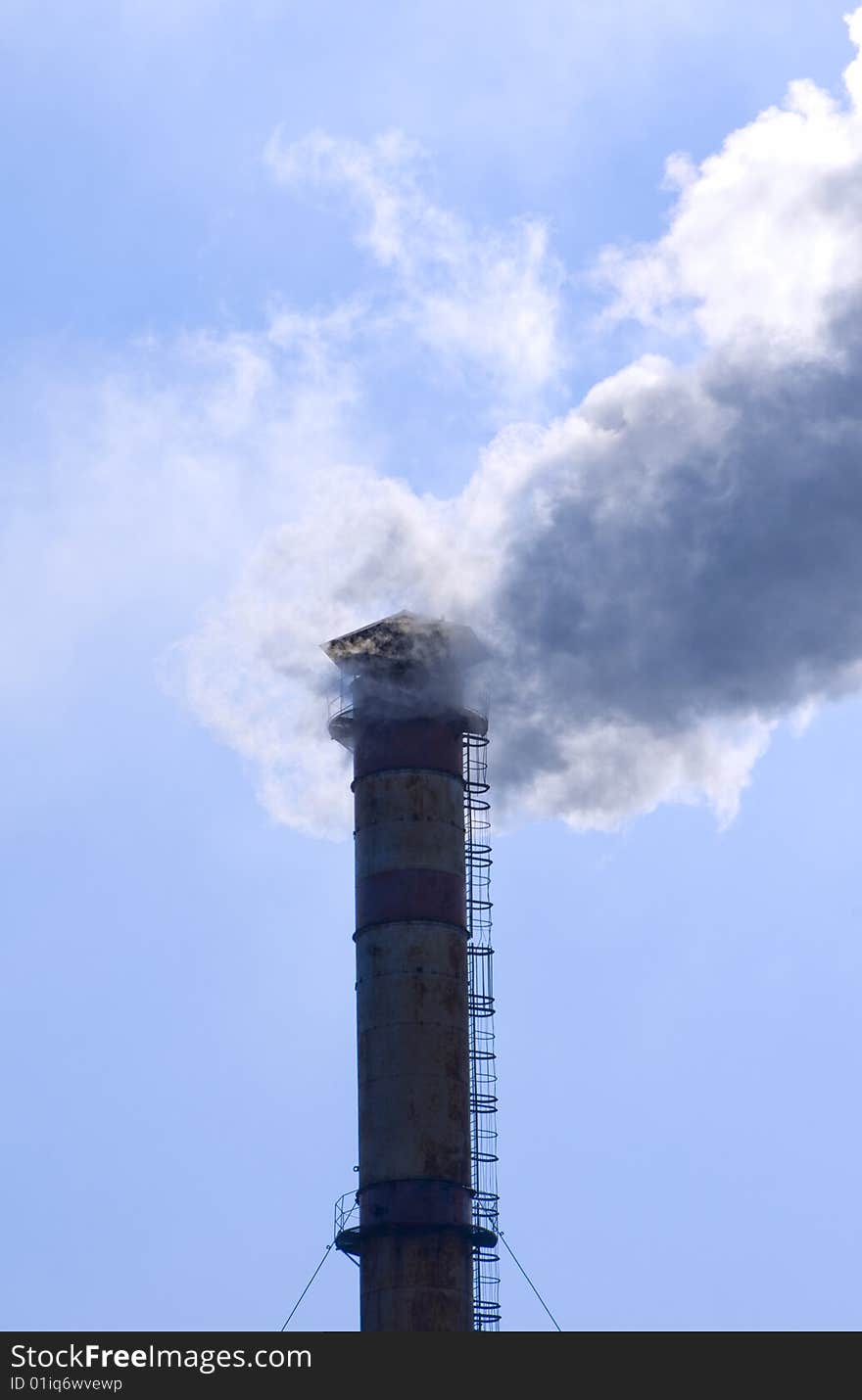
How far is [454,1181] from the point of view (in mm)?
56219

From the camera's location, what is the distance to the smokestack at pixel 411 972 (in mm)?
55656

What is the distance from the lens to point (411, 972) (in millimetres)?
57156

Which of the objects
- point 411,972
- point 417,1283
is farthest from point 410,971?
point 417,1283

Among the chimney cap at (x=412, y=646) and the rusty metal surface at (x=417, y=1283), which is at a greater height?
the chimney cap at (x=412, y=646)

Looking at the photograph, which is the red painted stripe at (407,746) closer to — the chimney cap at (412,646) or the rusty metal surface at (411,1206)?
the chimney cap at (412,646)

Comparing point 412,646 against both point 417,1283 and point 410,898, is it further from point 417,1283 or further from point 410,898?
point 417,1283

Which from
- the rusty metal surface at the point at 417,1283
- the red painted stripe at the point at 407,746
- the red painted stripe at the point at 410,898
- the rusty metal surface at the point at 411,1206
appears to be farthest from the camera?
the red painted stripe at the point at 407,746

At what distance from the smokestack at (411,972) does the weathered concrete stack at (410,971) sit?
0.10 feet

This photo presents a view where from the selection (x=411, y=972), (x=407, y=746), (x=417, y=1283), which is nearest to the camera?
(x=417, y=1283)

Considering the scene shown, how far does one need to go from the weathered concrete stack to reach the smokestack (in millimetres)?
30

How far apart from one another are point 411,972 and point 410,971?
3 centimetres

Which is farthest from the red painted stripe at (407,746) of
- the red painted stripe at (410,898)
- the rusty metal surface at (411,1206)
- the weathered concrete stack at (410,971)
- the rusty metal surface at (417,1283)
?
the rusty metal surface at (417,1283)
